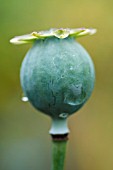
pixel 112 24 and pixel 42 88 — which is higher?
pixel 112 24

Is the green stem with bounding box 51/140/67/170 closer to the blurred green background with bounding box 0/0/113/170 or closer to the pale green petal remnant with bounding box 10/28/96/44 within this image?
the pale green petal remnant with bounding box 10/28/96/44

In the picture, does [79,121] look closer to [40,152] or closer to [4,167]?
[40,152]

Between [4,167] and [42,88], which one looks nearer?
[42,88]

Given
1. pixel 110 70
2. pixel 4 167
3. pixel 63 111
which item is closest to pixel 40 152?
pixel 4 167

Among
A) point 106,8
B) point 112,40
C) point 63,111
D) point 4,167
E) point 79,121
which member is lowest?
point 4,167

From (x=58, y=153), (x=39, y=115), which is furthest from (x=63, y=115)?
(x=39, y=115)

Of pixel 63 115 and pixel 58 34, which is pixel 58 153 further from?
pixel 58 34

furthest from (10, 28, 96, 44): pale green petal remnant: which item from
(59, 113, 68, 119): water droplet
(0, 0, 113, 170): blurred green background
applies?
(0, 0, 113, 170): blurred green background
